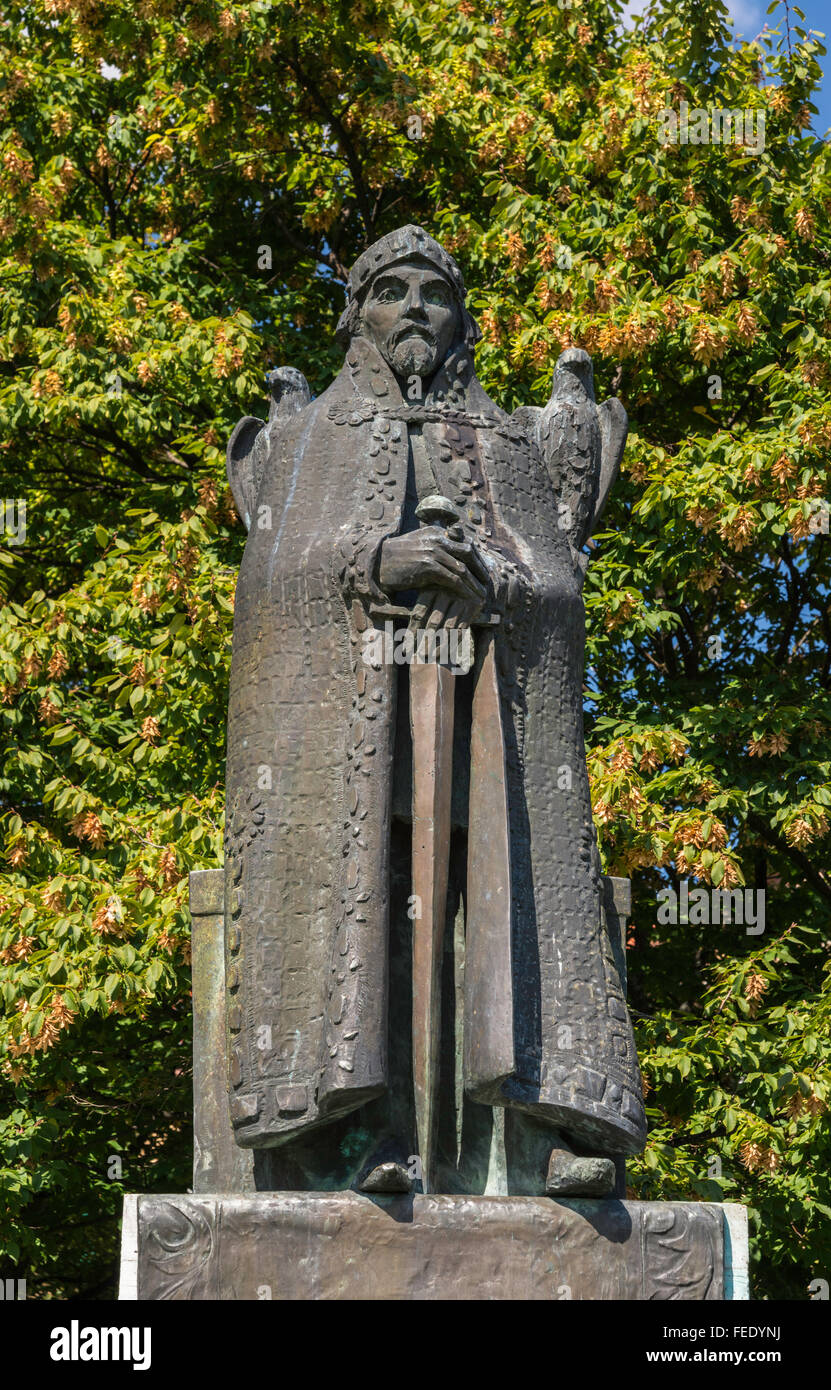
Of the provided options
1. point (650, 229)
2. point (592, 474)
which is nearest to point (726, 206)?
point (650, 229)

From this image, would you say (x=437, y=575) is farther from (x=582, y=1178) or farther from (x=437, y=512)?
(x=582, y=1178)

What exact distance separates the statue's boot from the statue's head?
2.78 metres

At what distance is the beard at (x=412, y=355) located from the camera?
6848 millimetres

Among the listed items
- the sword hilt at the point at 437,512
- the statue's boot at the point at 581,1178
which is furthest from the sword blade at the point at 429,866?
the sword hilt at the point at 437,512

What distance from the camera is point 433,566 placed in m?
6.14

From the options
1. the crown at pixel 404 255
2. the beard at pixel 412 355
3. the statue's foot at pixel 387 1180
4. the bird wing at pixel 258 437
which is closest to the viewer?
the statue's foot at pixel 387 1180

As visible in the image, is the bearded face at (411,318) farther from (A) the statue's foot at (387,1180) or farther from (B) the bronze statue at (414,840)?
(A) the statue's foot at (387,1180)

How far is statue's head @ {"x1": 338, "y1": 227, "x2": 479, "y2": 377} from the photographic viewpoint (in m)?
6.88

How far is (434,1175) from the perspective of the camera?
5.84m

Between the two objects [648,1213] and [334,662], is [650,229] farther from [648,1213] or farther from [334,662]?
[648,1213]

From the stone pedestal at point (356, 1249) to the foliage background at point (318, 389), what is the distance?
4281 millimetres

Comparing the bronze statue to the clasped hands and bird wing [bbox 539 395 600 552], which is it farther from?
bird wing [bbox 539 395 600 552]

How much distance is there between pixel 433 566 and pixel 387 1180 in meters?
1.89

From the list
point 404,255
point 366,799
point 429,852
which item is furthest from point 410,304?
point 429,852
